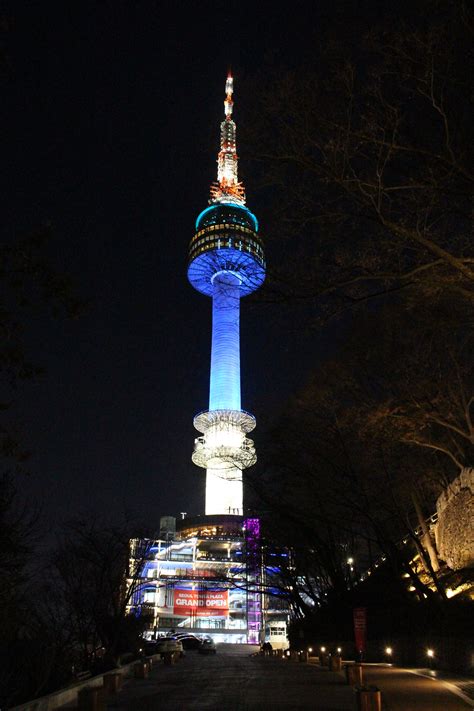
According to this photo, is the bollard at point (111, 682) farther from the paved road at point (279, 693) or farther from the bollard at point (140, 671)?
the bollard at point (140, 671)

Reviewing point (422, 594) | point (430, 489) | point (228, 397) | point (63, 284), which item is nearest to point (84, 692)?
point (63, 284)

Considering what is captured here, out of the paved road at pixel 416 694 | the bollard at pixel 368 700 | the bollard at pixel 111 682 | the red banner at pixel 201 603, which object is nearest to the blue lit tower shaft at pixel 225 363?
the red banner at pixel 201 603

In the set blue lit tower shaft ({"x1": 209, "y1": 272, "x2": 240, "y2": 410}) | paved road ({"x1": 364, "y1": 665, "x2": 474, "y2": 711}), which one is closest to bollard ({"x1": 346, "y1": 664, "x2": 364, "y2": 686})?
paved road ({"x1": 364, "y1": 665, "x2": 474, "y2": 711})

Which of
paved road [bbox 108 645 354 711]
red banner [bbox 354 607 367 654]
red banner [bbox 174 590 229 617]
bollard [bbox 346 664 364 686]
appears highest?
red banner [bbox 174 590 229 617]

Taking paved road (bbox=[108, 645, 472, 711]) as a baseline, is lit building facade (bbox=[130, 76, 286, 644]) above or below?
above

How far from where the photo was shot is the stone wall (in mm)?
26281

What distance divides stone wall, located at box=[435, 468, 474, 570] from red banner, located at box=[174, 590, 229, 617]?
69.5m

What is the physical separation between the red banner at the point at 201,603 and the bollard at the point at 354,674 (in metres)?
81.0

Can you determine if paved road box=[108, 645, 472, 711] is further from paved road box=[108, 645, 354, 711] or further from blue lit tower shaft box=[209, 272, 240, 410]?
blue lit tower shaft box=[209, 272, 240, 410]

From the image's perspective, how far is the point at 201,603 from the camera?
93.2m

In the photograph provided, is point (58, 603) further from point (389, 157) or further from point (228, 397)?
point (228, 397)

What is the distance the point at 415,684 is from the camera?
15.1 m

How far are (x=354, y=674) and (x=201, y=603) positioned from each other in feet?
273

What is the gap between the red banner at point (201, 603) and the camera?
92.6m
